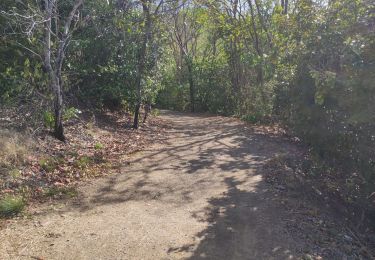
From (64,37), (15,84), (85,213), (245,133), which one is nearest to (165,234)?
(85,213)

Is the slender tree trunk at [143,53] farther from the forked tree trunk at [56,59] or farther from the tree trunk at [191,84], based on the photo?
the tree trunk at [191,84]

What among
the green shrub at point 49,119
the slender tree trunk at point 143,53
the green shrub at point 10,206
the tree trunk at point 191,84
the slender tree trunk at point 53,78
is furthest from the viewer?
the tree trunk at point 191,84

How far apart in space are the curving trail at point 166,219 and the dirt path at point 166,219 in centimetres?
1

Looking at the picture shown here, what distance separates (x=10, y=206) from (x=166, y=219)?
210 centimetres

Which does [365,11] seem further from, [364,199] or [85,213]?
[85,213]

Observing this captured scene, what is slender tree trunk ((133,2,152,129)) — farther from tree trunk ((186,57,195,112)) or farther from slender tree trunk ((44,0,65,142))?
tree trunk ((186,57,195,112))

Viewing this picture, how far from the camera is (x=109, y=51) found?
37.7ft

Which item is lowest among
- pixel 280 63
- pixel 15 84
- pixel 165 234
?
pixel 165 234

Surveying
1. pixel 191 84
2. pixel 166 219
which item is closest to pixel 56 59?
pixel 166 219

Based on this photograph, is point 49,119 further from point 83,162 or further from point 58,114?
point 83,162

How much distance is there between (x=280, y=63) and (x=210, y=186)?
4.12 m

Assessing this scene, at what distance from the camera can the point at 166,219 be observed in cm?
544

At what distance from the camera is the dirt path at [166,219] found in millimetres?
4539

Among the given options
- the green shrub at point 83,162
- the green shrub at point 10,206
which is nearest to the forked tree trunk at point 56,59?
the green shrub at point 83,162
